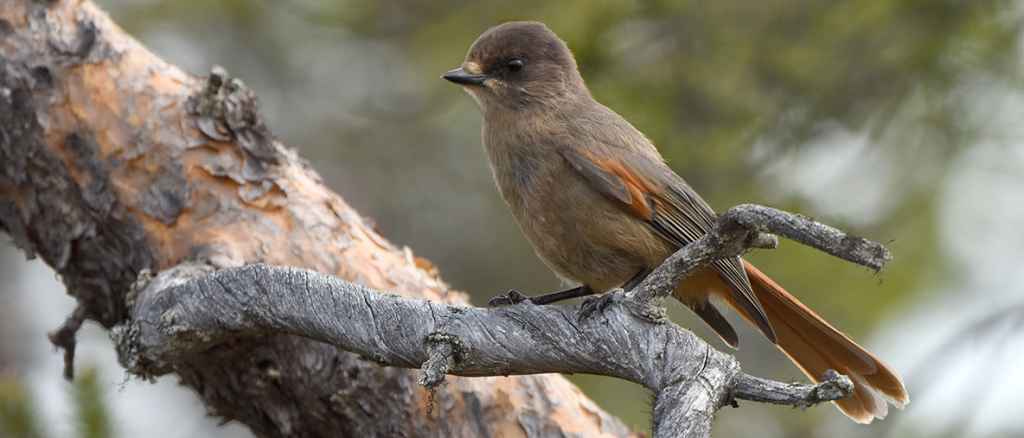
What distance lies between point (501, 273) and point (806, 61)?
3.15 meters

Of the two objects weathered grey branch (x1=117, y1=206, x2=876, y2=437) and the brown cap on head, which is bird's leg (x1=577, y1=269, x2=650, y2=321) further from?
the brown cap on head

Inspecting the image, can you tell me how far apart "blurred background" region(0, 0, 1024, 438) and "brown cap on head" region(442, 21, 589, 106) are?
57cm

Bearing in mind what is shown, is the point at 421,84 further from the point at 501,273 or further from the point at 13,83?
the point at 13,83

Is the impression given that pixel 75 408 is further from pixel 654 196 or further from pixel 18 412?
pixel 654 196

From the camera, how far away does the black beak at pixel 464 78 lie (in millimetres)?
4816

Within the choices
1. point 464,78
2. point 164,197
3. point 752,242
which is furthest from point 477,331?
point 464,78

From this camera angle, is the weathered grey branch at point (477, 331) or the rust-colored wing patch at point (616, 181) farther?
the rust-colored wing patch at point (616, 181)

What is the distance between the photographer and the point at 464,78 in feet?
15.9

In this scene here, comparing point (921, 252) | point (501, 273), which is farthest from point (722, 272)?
point (501, 273)

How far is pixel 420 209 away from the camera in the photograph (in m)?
8.83

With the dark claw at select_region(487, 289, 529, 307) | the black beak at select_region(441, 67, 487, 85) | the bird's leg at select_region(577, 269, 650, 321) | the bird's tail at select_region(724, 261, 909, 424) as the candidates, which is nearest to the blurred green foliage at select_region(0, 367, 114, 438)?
the dark claw at select_region(487, 289, 529, 307)

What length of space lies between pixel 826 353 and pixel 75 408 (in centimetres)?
249

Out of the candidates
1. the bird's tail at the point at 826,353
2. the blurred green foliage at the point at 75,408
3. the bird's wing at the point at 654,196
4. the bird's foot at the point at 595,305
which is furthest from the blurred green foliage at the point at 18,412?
the bird's tail at the point at 826,353

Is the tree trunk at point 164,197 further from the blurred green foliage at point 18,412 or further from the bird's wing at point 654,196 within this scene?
the bird's wing at point 654,196
